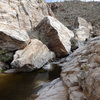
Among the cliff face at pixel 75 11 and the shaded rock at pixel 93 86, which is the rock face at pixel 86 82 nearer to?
the shaded rock at pixel 93 86

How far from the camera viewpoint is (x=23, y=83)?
16250mm

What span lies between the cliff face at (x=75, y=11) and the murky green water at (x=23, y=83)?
29884mm

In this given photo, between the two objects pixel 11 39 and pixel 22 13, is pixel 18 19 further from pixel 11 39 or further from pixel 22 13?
pixel 11 39

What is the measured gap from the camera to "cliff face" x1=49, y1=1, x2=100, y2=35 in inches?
1929

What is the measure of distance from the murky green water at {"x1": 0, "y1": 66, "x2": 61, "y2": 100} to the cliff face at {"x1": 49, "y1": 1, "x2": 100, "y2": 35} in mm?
29884

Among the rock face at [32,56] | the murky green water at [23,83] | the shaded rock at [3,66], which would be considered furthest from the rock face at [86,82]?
the shaded rock at [3,66]

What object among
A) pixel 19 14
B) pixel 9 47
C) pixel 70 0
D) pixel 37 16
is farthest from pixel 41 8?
pixel 70 0

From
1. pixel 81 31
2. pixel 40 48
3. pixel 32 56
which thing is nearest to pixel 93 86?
pixel 32 56

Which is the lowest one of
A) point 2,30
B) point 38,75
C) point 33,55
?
point 38,75

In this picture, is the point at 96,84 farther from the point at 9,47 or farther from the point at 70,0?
the point at 70,0

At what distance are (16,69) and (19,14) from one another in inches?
393

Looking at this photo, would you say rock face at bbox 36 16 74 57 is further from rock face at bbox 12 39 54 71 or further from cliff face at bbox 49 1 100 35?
cliff face at bbox 49 1 100 35

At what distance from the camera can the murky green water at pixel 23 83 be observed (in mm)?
13516

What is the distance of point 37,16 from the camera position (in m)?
31.7
